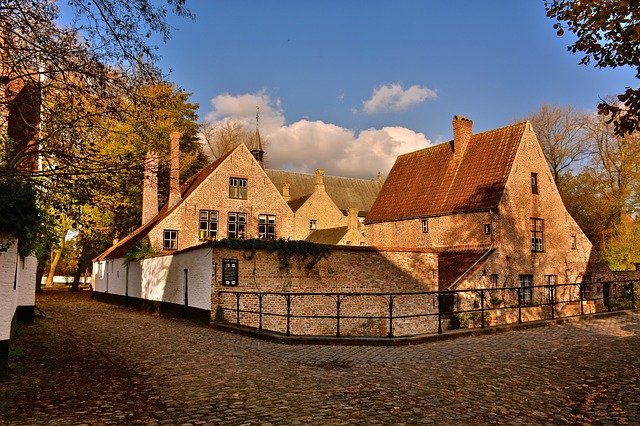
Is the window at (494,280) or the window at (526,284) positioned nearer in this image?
the window at (494,280)

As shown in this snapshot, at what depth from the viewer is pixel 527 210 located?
Result: 25.5 metres

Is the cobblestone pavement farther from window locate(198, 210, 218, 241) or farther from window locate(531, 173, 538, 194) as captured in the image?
window locate(198, 210, 218, 241)

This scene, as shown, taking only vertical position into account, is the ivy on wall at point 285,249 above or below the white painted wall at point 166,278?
above

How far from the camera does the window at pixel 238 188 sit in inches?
1162

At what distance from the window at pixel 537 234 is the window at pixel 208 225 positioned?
54.6 feet

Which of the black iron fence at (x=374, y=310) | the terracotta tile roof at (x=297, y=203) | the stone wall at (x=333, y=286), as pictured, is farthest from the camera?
the terracotta tile roof at (x=297, y=203)

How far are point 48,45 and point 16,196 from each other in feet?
7.74

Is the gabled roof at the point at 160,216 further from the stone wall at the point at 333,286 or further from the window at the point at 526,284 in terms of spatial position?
the window at the point at 526,284

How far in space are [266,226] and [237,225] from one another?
190cm

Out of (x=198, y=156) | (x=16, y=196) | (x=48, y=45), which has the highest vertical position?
(x=198, y=156)

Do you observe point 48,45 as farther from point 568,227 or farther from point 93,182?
point 568,227

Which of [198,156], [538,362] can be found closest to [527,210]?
[538,362]

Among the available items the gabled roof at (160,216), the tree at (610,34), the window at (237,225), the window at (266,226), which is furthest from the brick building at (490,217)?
the tree at (610,34)

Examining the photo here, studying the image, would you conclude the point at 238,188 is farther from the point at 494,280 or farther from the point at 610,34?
the point at 610,34
